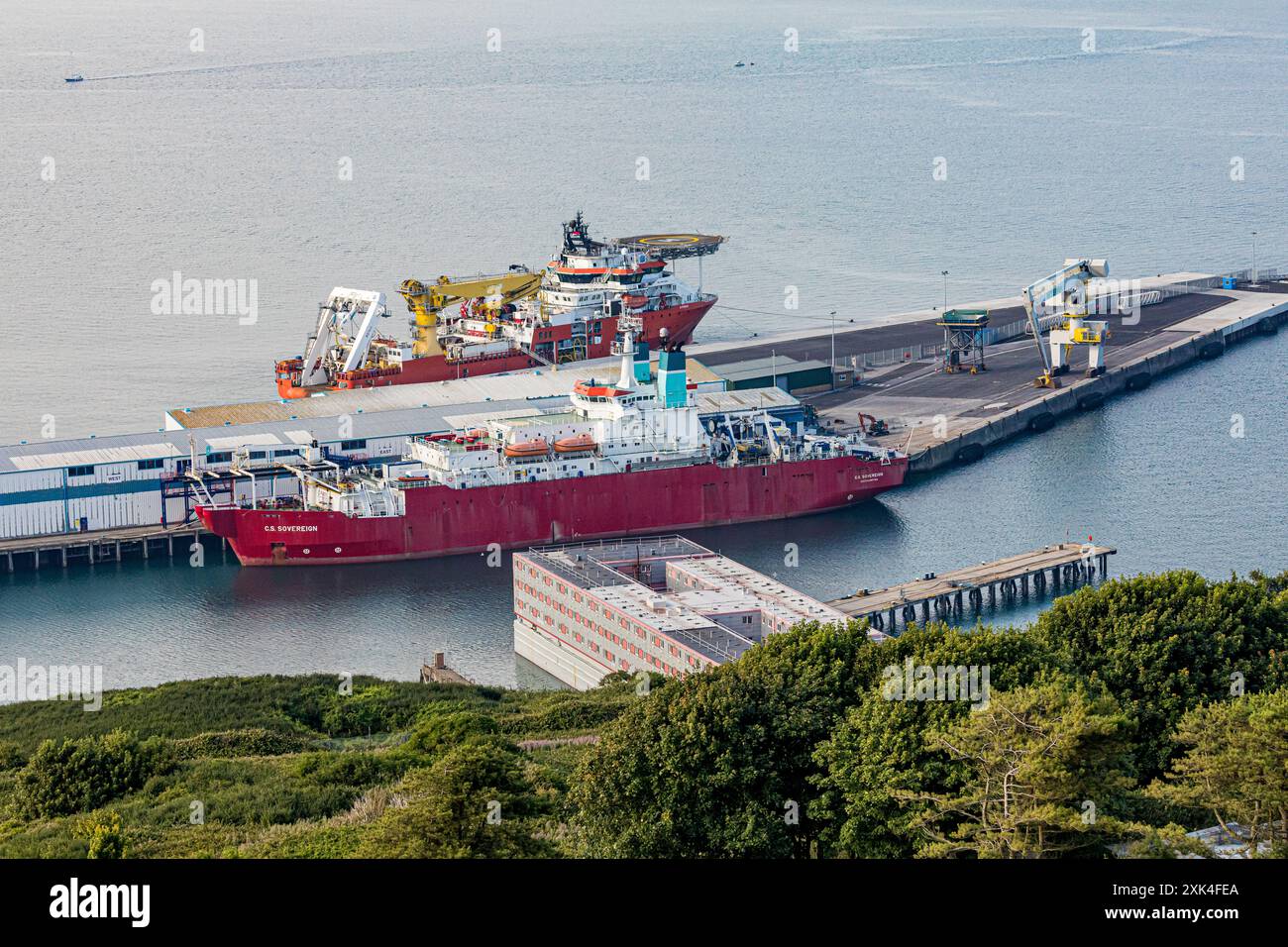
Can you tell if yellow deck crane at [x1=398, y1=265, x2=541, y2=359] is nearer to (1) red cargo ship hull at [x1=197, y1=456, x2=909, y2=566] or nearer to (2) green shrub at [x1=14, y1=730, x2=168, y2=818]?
(1) red cargo ship hull at [x1=197, y1=456, x2=909, y2=566]

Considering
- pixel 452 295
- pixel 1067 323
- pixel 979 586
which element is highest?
pixel 452 295

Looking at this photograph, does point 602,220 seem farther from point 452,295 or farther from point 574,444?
point 574,444

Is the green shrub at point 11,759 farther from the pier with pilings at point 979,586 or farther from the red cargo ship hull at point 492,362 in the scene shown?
the red cargo ship hull at point 492,362

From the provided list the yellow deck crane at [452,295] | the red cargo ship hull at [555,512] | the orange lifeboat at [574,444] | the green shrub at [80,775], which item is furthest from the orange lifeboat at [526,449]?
the green shrub at [80,775]

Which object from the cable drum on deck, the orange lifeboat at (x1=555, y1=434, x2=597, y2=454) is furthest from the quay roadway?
the orange lifeboat at (x1=555, y1=434, x2=597, y2=454)

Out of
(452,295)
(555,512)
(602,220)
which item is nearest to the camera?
(555,512)

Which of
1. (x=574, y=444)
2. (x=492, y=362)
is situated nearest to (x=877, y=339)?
(x=492, y=362)

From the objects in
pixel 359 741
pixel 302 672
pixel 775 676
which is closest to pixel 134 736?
pixel 359 741
